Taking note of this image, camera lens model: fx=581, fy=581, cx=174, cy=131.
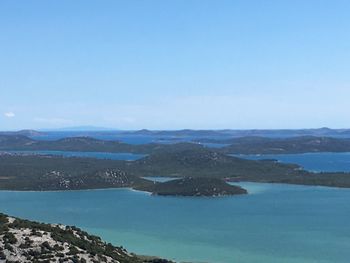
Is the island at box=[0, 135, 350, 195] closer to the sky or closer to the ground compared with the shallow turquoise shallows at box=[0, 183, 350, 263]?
closer to the sky

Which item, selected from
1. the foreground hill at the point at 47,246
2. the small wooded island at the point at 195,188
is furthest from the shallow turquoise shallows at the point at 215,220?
the foreground hill at the point at 47,246

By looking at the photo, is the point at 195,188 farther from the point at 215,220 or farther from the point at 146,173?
the point at 146,173

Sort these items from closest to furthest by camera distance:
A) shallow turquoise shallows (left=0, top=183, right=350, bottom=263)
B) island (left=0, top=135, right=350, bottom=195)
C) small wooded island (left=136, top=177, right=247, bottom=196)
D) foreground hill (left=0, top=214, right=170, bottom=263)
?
foreground hill (left=0, top=214, right=170, bottom=263), shallow turquoise shallows (left=0, top=183, right=350, bottom=263), small wooded island (left=136, top=177, right=247, bottom=196), island (left=0, top=135, right=350, bottom=195)

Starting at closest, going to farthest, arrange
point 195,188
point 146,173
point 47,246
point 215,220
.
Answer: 1. point 47,246
2. point 215,220
3. point 195,188
4. point 146,173

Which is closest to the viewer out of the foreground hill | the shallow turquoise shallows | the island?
the foreground hill

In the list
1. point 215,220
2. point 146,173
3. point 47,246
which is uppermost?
point 47,246

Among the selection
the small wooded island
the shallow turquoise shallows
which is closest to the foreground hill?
the shallow turquoise shallows

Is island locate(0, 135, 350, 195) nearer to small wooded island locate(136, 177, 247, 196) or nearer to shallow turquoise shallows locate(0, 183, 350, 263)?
small wooded island locate(136, 177, 247, 196)

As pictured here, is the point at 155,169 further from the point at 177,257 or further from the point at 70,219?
the point at 177,257

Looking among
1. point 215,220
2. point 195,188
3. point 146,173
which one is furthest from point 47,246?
point 146,173
